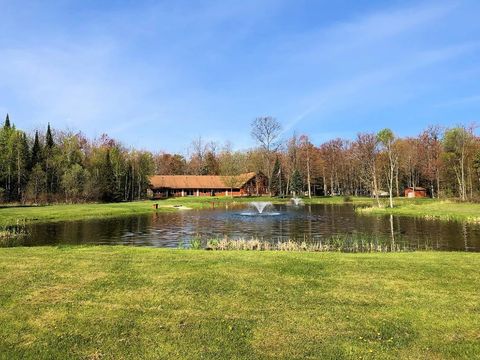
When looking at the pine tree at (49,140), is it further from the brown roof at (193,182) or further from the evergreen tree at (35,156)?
the brown roof at (193,182)

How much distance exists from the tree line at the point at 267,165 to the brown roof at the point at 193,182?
345 centimetres

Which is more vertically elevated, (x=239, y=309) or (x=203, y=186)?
(x=203, y=186)

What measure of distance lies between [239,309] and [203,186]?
289ft

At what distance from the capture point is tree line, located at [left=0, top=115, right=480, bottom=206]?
6272 cm

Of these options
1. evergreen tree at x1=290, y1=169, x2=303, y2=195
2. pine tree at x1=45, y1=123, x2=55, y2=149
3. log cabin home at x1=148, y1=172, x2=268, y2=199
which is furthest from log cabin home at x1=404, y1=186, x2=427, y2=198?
pine tree at x1=45, y1=123, x2=55, y2=149

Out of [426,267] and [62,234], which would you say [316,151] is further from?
[426,267]

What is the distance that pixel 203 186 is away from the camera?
95.4 metres

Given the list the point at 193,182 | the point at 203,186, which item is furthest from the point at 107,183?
the point at 203,186

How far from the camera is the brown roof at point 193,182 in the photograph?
93.6m

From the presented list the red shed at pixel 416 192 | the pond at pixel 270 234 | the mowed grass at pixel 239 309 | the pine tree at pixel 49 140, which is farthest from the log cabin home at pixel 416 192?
the mowed grass at pixel 239 309

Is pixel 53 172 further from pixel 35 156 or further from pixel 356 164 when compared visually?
pixel 356 164

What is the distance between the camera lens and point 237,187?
93.4 m

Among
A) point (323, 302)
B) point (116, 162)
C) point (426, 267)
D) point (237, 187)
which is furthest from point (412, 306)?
point (237, 187)

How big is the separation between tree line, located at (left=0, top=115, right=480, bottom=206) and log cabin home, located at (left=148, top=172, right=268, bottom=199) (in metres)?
3.48
